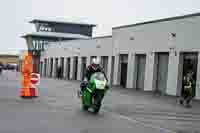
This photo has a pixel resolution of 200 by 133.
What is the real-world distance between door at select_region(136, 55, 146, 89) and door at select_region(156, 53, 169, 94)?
2695 mm

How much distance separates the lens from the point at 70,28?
361ft

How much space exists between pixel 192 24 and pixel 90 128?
20241 millimetres

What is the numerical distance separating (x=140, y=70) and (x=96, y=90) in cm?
2330

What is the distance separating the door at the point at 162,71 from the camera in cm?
3347

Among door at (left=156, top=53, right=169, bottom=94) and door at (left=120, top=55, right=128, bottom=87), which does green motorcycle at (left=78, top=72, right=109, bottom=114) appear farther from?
door at (left=120, top=55, right=128, bottom=87)

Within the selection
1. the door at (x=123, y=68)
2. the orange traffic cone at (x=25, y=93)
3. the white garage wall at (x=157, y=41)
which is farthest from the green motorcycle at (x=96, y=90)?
the door at (x=123, y=68)

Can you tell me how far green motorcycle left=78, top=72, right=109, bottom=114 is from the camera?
48.3 feet

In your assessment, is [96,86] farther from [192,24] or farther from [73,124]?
[192,24]

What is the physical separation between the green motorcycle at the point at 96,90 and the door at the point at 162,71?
18.6 metres

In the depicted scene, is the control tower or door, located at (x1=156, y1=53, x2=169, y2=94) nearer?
door, located at (x1=156, y1=53, x2=169, y2=94)

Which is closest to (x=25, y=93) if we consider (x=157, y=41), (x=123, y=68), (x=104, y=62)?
(x=157, y=41)

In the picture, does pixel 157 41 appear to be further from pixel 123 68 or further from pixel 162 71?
pixel 123 68

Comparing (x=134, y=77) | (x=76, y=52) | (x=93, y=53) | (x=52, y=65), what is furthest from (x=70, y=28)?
(x=134, y=77)

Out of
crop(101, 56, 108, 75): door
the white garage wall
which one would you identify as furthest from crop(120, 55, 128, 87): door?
crop(101, 56, 108, 75): door
